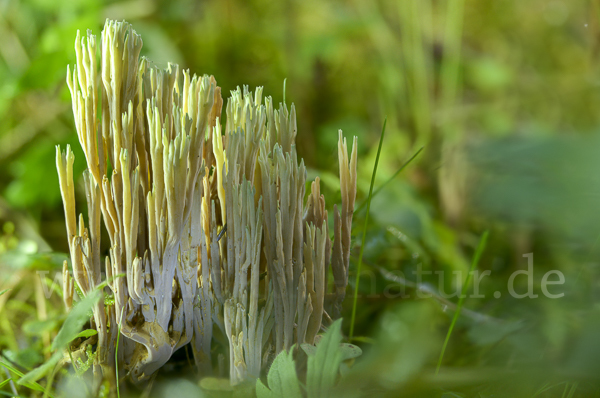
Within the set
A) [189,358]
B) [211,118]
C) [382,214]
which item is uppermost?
[211,118]

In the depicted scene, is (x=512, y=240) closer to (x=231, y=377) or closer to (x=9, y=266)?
(x=231, y=377)

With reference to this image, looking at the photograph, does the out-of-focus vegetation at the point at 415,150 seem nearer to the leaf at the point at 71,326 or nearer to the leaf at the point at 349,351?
the leaf at the point at 349,351

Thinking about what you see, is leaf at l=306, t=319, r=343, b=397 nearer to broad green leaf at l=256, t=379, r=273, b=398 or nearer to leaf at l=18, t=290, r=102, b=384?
broad green leaf at l=256, t=379, r=273, b=398

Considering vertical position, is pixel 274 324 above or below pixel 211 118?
below

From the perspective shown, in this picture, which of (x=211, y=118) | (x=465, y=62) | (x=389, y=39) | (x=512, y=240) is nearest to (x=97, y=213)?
(x=211, y=118)

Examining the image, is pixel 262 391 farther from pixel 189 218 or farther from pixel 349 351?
pixel 189 218

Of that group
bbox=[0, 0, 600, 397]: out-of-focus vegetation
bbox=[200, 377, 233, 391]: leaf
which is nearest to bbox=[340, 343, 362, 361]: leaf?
bbox=[0, 0, 600, 397]: out-of-focus vegetation
